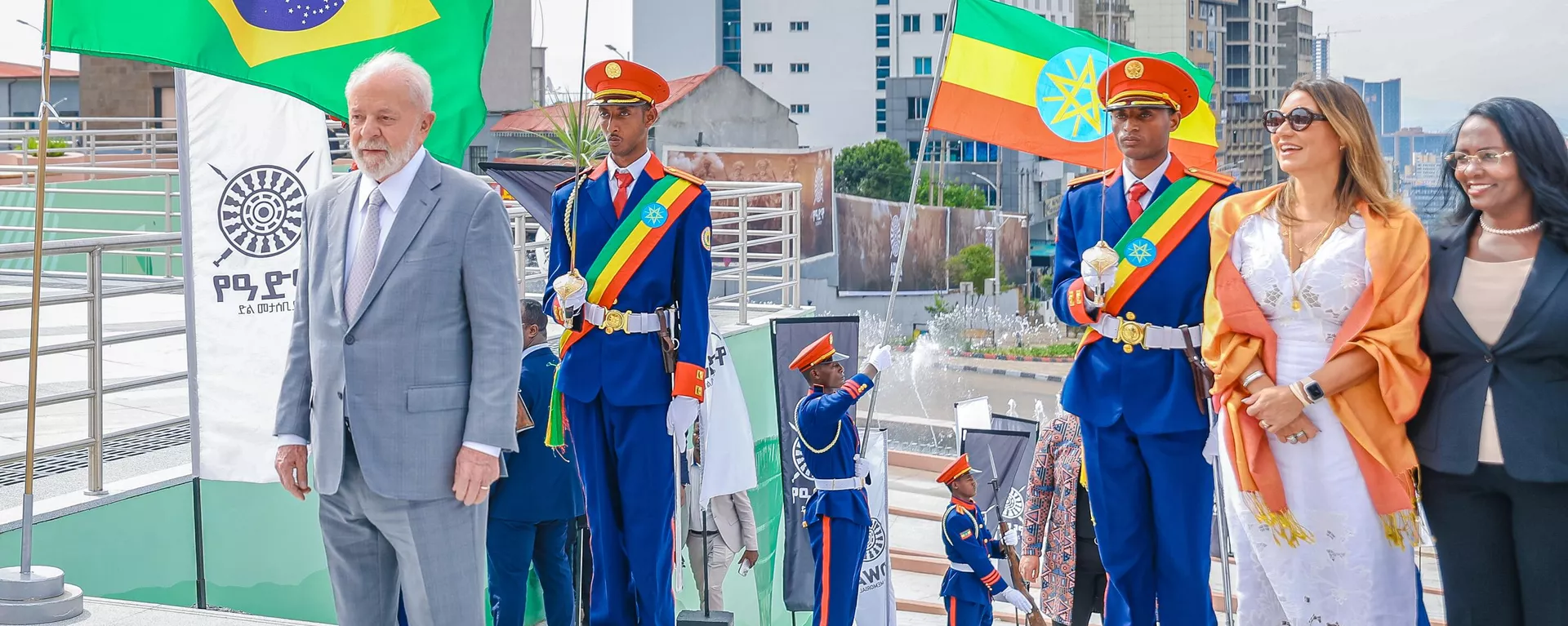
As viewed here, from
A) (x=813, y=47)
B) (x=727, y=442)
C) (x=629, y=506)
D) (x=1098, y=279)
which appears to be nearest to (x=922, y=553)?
(x=727, y=442)

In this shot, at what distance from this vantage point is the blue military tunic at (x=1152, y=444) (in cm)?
398

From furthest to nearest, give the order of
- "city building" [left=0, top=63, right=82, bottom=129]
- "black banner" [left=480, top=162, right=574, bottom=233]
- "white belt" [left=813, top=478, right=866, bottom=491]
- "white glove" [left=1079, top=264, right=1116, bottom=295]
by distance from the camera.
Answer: "city building" [left=0, top=63, right=82, bottom=129]
"white belt" [left=813, top=478, right=866, bottom=491]
"black banner" [left=480, top=162, right=574, bottom=233]
"white glove" [left=1079, top=264, right=1116, bottom=295]

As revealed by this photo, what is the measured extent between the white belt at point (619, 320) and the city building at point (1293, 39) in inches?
5601

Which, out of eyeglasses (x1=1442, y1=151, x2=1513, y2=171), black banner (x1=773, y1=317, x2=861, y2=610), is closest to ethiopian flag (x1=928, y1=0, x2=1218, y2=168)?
black banner (x1=773, y1=317, x2=861, y2=610)

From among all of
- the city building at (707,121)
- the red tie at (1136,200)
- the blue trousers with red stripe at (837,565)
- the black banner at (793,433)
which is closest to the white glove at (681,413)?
the red tie at (1136,200)

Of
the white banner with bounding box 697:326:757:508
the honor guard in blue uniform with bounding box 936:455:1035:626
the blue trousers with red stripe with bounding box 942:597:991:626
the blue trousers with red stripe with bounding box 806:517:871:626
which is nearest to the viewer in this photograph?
the white banner with bounding box 697:326:757:508

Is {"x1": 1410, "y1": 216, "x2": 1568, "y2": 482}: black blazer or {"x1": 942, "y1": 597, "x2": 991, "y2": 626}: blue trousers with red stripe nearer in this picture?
{"x1": 1410, "y1": 216, "x2": 1568, "y2": 482}: black blazer

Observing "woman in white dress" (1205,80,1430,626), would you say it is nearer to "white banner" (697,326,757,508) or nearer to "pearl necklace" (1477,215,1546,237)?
"pearl necklace" (1477,215,1546,237)

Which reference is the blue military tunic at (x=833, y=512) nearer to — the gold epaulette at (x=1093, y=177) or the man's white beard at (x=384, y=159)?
the gold epaulette at (x=1093, y=177)

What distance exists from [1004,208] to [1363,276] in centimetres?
8027

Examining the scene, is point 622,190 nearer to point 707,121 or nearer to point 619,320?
point 619,320

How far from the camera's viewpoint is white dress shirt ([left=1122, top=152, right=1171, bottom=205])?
413 centimetres

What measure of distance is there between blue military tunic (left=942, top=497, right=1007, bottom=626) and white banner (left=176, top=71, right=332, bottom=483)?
12.6 ft

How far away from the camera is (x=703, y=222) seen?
470 centimetres
